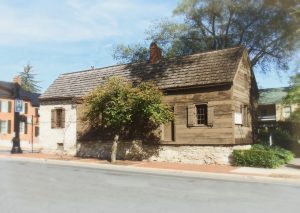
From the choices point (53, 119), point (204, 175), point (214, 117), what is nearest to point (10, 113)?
point (53, 119)

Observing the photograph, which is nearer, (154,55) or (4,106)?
(154,55)

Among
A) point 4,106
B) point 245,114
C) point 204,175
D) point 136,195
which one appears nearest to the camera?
point 136,195

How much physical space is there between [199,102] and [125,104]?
189 inches

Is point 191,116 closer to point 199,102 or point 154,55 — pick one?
point 199,102

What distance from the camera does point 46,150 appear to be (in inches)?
1302

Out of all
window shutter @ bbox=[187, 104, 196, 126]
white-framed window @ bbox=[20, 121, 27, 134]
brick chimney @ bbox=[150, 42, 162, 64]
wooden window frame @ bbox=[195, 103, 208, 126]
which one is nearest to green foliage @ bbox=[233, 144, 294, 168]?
wooden window frame @ bbox=[195, 103, 208, 126]

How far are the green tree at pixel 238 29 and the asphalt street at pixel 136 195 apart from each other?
25.7m

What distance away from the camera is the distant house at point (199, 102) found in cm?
2428

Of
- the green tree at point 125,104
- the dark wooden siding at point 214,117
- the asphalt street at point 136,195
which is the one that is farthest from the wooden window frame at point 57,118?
the asphalt street at point 136,195

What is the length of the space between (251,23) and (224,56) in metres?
15.8

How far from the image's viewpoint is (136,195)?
40.4ft

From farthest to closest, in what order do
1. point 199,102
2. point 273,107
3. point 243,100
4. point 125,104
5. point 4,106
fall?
1. point 4,106
2. point 273,107
3. point 243,100
4. point 199,102
5. point 125,104

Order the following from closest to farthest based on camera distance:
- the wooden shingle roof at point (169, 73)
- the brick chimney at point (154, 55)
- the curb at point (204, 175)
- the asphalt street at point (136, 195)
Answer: the asphalt street at point (136, 195)
the curb at point (204, 175)
the wooden shingle roof at point (169, 73)
the brick chimney at point (154, 55)

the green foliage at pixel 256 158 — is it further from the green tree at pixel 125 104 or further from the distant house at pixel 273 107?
the distant house at pixel 273 107
